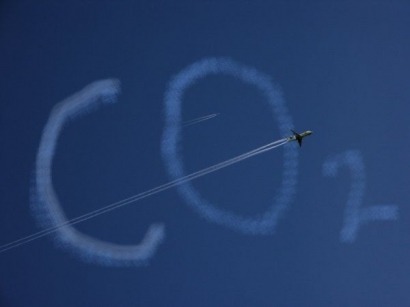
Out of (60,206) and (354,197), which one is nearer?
(60,206)

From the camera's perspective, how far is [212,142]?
128 cm

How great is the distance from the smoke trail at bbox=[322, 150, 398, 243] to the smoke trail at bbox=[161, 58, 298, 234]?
0.10 m

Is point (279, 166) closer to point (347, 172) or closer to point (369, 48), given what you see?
point (347, 172)

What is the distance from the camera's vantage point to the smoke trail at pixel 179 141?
126 cm

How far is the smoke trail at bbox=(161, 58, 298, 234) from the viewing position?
126 centimetres

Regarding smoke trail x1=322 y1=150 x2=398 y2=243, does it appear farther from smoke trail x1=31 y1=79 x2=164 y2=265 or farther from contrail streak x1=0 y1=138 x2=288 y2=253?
smoke trail x1=31 y1=79 x2=164 y2=265

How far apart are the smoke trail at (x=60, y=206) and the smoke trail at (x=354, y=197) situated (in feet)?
1.50

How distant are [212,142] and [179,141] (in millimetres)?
80

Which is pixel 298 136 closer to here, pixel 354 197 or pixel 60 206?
pixel 354 197

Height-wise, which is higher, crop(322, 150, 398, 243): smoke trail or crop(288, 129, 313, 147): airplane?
crop(288, 129, 313, 147): airplane

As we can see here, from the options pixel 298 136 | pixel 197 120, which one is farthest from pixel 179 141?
pixel 298 136

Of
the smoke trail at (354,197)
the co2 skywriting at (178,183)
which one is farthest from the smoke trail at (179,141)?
the smoke trail at (354,197)

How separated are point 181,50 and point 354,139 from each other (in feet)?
1.58

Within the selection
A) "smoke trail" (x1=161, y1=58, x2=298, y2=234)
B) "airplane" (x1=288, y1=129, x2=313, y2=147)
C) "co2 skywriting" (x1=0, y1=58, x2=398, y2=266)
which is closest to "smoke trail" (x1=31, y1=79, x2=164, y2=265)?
"co2 skywriting" (x1=0, y1=58, x2=398, y2=266)
